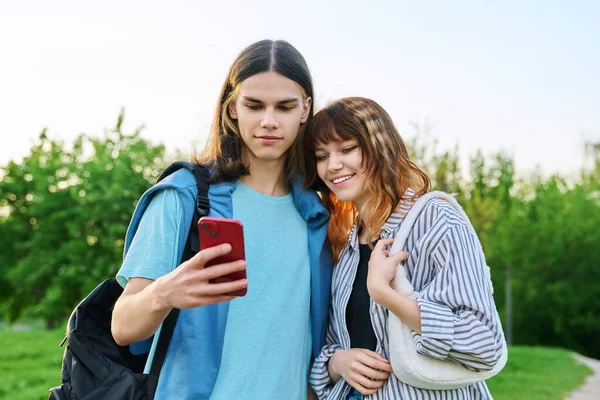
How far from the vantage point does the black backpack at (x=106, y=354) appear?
236 centimetres

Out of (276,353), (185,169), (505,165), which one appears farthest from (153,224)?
(505,165)

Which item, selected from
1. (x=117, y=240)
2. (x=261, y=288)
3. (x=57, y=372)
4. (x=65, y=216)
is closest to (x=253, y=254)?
(x=261, y=288)

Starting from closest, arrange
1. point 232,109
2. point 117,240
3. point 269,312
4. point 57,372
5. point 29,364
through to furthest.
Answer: point 269,312, point 232,109, point 57,372, point 29,364, point 117,240

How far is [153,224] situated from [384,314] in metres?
0.92

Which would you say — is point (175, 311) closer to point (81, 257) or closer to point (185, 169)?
point (185, 169)

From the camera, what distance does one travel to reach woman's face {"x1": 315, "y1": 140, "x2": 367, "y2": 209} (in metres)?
2.82

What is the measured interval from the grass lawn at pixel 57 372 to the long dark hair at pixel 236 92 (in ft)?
18.4

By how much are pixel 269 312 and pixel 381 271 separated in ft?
1.52

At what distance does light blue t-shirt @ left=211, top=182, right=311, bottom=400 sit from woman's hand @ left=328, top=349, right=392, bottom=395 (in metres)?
0.19

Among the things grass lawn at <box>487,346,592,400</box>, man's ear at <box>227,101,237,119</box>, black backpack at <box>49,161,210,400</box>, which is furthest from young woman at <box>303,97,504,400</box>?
grass lawn at <box>487,346,592,400</box>

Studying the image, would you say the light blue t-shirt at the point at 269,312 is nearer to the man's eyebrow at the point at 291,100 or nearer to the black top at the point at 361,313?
the black top at the point at 361,313

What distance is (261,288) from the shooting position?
263 cm

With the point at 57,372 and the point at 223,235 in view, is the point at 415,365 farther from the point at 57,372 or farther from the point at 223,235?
the point at 57,372

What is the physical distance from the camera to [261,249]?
8.82ft
